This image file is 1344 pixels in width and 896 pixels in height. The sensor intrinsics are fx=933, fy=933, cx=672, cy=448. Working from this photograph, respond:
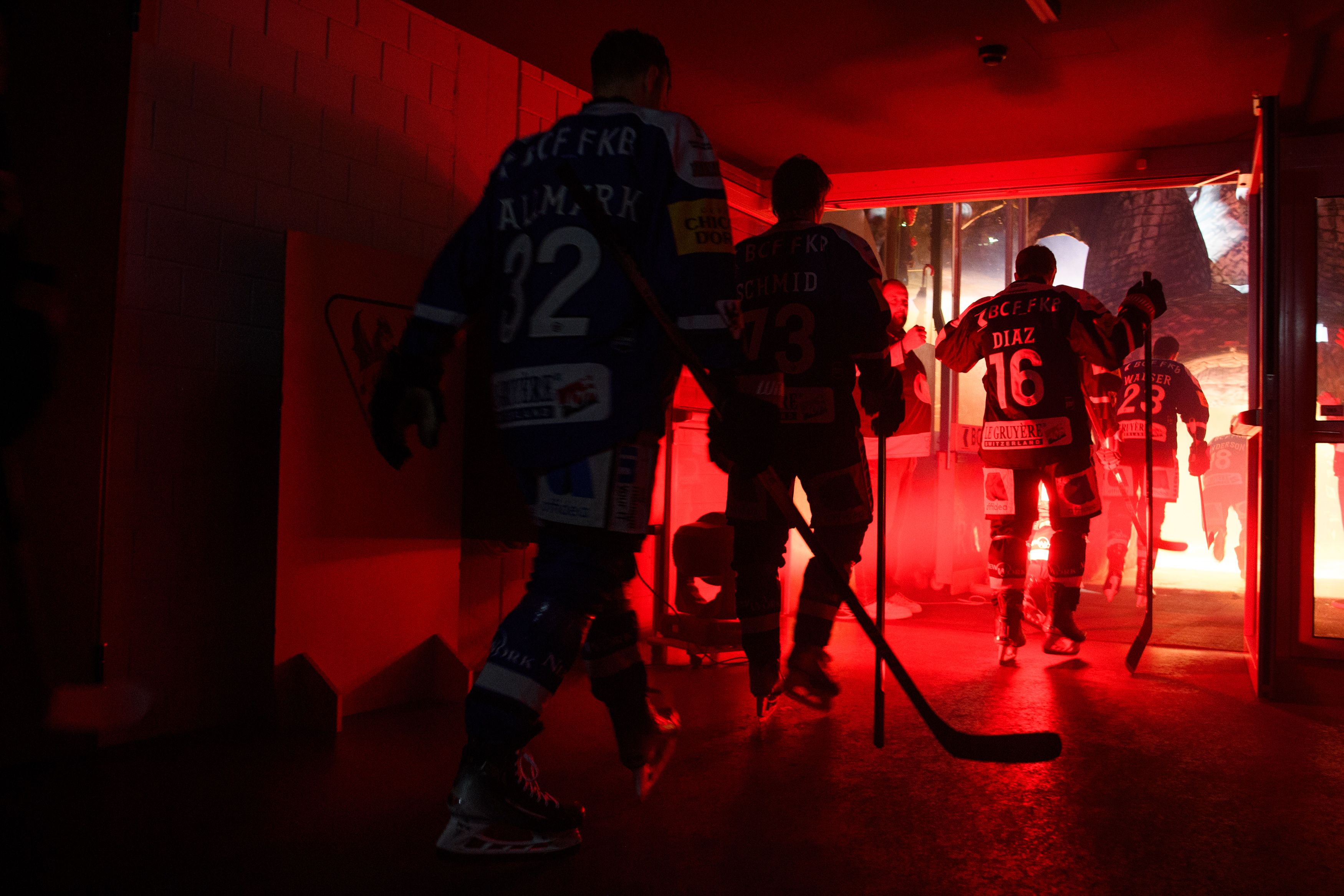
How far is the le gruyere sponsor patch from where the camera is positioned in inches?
70.1

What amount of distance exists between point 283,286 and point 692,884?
2310mm

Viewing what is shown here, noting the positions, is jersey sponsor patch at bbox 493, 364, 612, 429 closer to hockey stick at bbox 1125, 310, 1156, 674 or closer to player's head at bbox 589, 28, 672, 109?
player's head at bbox 589, 28, 672, 109

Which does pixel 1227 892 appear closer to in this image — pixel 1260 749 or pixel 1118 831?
pixel 1118 831

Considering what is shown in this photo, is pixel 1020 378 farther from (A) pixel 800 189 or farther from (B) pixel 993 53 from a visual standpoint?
(A) pixel 800 189

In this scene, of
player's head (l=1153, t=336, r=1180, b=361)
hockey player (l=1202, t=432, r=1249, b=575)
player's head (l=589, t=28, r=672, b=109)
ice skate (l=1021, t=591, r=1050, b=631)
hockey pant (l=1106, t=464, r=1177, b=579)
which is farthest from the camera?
hockey player (l=1202, t=432, r=1249, b=575)

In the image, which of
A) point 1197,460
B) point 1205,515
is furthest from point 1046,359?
point 1205,515

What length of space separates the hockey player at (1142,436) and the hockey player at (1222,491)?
2.57m

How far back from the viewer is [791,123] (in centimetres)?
484

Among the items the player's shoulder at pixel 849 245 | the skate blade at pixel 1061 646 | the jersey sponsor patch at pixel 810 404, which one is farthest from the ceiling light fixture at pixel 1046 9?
the skate blade at pixel 1061 646

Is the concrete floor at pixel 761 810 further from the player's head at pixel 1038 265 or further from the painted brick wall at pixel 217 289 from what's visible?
the player's head at pixel 1038 265

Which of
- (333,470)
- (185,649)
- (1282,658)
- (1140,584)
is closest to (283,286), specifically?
(333,470)

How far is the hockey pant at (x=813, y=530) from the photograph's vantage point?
9.03ft

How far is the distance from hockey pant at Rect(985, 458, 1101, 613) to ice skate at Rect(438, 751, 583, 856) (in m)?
2.94

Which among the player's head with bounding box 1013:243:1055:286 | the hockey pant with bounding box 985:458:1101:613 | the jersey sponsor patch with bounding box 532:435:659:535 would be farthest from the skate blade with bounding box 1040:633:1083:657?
the jersey sponsor patch with bounding box 532:435:659:535
